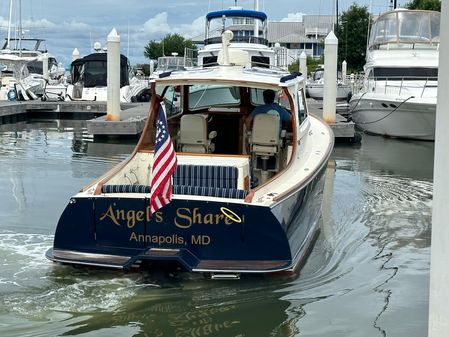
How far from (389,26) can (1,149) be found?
12564 mm

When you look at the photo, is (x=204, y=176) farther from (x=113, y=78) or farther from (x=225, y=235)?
(x=113, y=78)

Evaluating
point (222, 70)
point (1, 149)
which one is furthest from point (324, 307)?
point (1, 149)

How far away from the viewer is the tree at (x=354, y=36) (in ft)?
158

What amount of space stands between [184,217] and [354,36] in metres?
44.6

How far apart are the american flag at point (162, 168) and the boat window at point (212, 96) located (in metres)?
3.61

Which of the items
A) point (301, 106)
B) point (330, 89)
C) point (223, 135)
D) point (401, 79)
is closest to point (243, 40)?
point (330, 89)

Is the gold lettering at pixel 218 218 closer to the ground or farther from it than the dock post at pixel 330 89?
closer to the ground

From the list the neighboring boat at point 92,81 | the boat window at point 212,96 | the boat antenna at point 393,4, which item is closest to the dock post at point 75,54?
the neighboring boat at point 92,81

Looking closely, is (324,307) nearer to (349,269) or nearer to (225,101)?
(349,269)

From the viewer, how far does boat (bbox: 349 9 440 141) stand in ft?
59.7

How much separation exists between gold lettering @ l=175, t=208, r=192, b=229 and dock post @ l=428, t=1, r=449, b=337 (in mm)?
2901

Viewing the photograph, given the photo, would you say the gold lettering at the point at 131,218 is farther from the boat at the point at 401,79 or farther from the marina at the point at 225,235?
the boat at the point at 401,79

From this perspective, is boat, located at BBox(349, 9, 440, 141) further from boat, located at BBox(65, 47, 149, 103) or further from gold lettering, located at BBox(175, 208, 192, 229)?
gold lettering, located at BBox(175, 208, 192, 229)

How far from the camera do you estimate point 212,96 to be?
9297 millimetres
